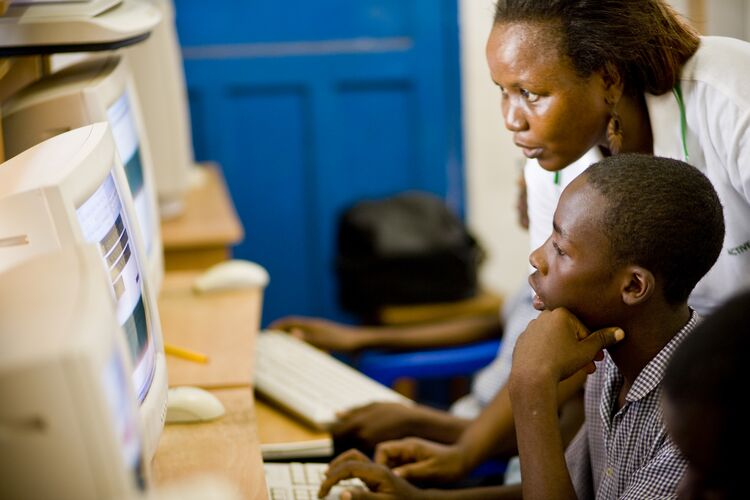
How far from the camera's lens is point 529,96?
1358 mm

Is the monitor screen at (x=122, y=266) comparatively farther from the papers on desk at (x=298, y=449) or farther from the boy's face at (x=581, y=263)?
the boy's face at (x=581, y=263)

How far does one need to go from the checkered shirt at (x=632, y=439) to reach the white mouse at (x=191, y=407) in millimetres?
526

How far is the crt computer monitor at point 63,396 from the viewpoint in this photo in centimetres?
72

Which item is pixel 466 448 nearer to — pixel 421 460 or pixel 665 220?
pixel 421 460

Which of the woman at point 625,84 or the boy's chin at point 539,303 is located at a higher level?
the woman at point 625,84

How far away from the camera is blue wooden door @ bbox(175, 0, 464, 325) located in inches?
132

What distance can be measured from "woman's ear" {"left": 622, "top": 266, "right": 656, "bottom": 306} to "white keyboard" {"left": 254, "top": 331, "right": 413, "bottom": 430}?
69 centimetres

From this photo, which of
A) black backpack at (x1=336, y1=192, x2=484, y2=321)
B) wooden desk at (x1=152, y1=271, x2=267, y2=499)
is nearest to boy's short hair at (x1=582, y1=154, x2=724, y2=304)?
wooden desk at (x1=152, y1=271, x2=267, y2=499)

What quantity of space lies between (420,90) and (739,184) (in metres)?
2.24

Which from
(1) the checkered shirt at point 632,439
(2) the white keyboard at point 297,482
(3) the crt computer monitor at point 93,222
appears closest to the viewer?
(3) the crt computer monitor at point 93,222

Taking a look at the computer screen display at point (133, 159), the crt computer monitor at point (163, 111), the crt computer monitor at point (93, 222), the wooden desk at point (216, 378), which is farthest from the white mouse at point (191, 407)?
the crt computer monitor at point (163, 111)

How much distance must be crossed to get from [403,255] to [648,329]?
2014 mm

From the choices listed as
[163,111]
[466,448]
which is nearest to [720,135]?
[466,448]

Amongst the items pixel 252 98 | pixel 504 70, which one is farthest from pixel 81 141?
pixel 252 98
